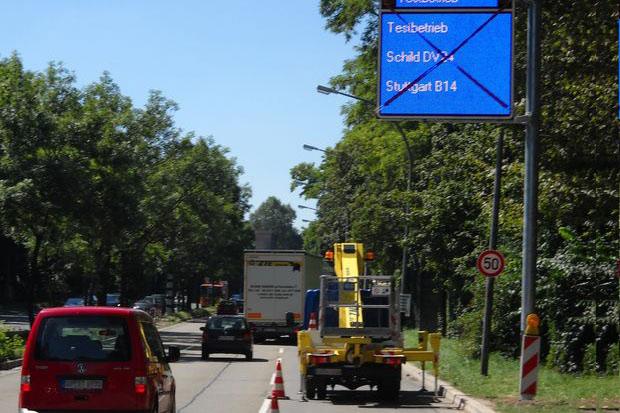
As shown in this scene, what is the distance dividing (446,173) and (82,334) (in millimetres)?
25266

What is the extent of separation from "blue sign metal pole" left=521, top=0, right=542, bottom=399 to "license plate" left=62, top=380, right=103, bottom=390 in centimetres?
895

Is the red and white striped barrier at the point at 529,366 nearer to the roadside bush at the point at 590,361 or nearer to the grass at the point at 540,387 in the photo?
the grass at the point at 540,387

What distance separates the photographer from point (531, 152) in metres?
18.1

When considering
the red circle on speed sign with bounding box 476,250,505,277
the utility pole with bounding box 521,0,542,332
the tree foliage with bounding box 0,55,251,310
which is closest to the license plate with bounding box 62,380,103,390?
the utility pole with bounding box 521,0,542,332

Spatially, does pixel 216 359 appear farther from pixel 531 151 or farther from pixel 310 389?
pixel 531 151

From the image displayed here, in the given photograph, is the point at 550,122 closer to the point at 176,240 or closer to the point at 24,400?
the point at 24,400

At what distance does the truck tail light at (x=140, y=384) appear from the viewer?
11.3 meters

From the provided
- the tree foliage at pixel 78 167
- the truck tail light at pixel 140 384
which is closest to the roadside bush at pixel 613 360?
the truck tail light at pixel 140 384

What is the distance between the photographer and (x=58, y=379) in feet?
37.1

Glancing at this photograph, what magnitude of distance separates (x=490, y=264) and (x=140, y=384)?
11956 millimetres

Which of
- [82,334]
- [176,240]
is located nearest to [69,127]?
[82,334]

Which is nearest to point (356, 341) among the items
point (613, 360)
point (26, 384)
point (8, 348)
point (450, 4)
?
point (613, 360)

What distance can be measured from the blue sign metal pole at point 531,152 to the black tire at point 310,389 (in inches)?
169

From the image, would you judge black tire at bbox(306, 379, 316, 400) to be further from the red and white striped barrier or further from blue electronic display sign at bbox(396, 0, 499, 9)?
blue electronic display sign at bbox(396, 0, 499, 9)
